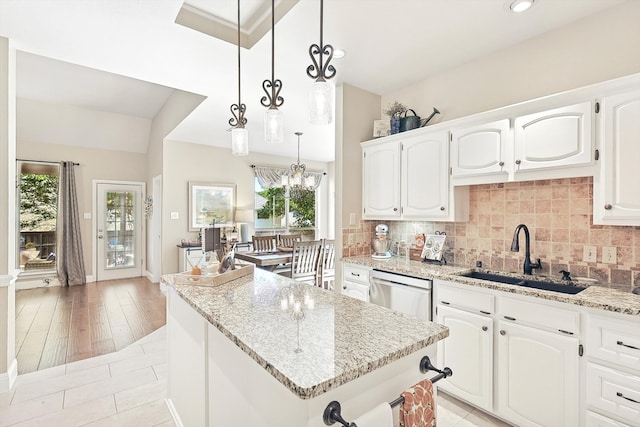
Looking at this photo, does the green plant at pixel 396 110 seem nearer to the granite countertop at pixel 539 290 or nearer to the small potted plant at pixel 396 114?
the small potted plant at pixel 396 114

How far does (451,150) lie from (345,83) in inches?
50.0

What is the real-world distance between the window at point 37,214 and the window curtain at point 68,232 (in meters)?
0.16

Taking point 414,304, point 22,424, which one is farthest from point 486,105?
point 22,424

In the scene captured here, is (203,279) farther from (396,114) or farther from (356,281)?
(396,114)

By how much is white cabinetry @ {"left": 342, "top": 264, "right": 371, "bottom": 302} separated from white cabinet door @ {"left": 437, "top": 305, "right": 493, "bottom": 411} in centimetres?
71

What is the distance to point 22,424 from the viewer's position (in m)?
2.08

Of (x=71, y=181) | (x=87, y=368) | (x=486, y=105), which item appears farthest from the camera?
(x=71, y=181)

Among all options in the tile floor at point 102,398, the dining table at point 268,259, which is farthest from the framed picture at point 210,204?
the tile floor at point 102,398

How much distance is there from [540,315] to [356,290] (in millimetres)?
1463

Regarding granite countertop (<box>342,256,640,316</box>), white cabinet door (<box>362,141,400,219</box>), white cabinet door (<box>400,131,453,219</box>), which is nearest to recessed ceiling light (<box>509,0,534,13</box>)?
white cabinet door (<box>400,131,453,219</box>)

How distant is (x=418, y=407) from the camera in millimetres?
1045

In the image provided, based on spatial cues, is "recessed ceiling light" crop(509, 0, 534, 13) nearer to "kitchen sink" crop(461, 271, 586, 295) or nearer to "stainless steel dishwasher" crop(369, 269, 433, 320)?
"kitchen sink" crop(461, 271, 586, 295)

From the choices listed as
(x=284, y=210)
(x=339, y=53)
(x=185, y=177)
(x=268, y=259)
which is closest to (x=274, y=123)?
(x=339, y=53)

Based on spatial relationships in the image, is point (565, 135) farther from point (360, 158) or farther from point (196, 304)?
point (196, 304)
